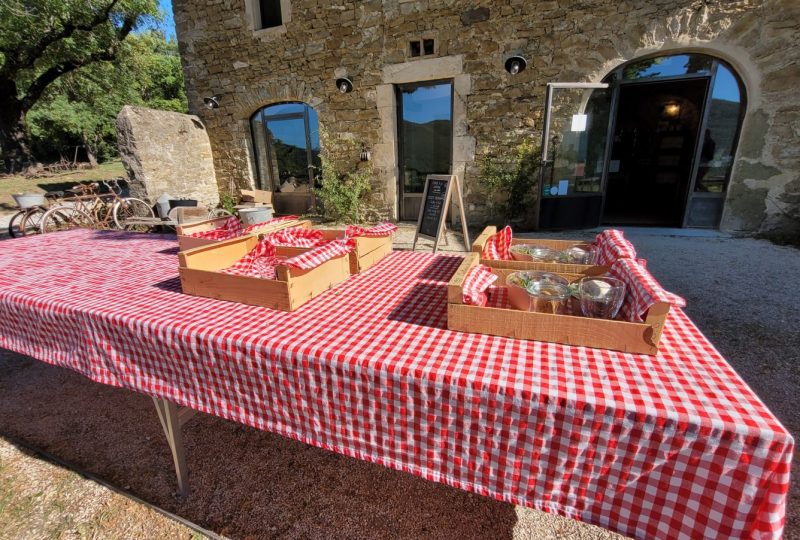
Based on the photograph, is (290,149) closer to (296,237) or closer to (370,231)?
(296,237)

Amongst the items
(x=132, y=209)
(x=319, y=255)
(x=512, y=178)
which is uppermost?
(x=512, y=178)

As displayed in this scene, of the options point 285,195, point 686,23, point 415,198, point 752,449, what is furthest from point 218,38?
point 752,449

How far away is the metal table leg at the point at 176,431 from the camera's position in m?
1.59

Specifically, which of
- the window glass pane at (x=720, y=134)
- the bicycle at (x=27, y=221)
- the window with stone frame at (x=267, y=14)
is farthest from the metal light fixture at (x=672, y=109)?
the bicycle at (x=27, y=221)

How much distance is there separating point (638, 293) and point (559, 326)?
27cm

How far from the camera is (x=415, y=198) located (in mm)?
7453

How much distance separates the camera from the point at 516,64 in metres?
5.80

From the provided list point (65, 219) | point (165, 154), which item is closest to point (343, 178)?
point (165, 154)

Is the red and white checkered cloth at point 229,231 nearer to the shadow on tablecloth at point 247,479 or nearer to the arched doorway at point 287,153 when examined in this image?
the shadow on tablecloth at point 247,479

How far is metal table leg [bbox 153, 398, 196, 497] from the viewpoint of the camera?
1.59m

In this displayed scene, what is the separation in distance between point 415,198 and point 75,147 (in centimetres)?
2821

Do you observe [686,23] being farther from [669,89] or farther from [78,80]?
[78,80]

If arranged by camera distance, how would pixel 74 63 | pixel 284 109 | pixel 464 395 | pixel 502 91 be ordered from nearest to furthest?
pixel 464 395 → pixel 502 91 → pixel 284 109 → pixel 74 63

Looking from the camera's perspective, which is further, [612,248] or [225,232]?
[225,232]
